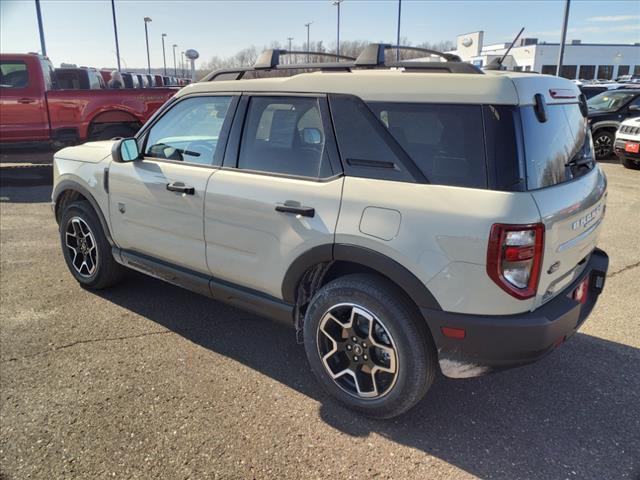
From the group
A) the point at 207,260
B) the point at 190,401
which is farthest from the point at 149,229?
the point at 190,401

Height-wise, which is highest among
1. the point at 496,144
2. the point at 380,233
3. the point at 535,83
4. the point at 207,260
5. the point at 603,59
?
the point at 603,59

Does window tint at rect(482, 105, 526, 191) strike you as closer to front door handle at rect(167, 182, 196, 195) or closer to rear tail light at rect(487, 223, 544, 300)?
rear tail light at rect(487, 223, 544, 300)

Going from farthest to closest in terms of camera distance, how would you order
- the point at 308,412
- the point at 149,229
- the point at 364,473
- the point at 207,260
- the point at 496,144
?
the point at 149,229 → the point at 207,260 → the point at 308,412 → the point at 364,473 → the point at 496,144

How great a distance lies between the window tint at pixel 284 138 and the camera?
2.90 meters

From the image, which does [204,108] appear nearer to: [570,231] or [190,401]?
[190,401]

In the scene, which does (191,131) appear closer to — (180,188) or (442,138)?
(180,188)

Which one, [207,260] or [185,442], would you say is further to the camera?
[207,260]

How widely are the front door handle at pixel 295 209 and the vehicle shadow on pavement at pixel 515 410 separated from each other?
1126mm

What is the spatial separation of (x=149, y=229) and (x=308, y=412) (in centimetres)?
183

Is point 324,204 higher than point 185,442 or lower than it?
higher

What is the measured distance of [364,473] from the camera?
2447 millimetres

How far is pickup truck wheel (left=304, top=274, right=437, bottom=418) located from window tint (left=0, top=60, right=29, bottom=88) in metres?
9.72

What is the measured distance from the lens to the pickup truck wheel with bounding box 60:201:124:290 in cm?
432

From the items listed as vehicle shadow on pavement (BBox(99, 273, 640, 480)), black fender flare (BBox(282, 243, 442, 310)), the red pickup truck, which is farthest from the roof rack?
the red pickup truck
